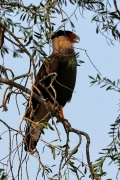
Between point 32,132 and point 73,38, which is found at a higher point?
point 73,38

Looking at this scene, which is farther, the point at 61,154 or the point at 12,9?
the point at 12,9

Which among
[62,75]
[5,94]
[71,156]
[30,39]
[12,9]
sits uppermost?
[62,75]

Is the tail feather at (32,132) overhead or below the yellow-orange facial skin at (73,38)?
below

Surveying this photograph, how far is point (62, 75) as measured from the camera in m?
5.12

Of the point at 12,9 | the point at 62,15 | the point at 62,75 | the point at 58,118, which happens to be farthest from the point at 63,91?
the point at 62,15

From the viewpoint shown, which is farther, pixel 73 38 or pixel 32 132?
pixel 73 38

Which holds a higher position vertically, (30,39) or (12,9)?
(12,9)

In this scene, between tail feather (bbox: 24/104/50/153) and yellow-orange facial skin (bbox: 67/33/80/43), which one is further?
yellow-orange facial skin (bbox: 67/33/80/43)

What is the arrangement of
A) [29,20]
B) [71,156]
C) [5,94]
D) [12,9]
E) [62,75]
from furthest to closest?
[62,75], [12,9], [29,20], [5,94], [71,156]

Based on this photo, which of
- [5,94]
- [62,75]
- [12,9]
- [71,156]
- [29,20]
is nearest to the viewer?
[71,156]

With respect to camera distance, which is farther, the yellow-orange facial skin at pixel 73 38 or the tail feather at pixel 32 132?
the yellow-orange facial skin at pixel 73 38

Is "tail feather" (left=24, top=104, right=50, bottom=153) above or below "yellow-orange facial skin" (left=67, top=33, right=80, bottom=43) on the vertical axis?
below

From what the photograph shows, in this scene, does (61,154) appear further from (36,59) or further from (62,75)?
(62,75)

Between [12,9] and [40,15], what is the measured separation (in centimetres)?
44
